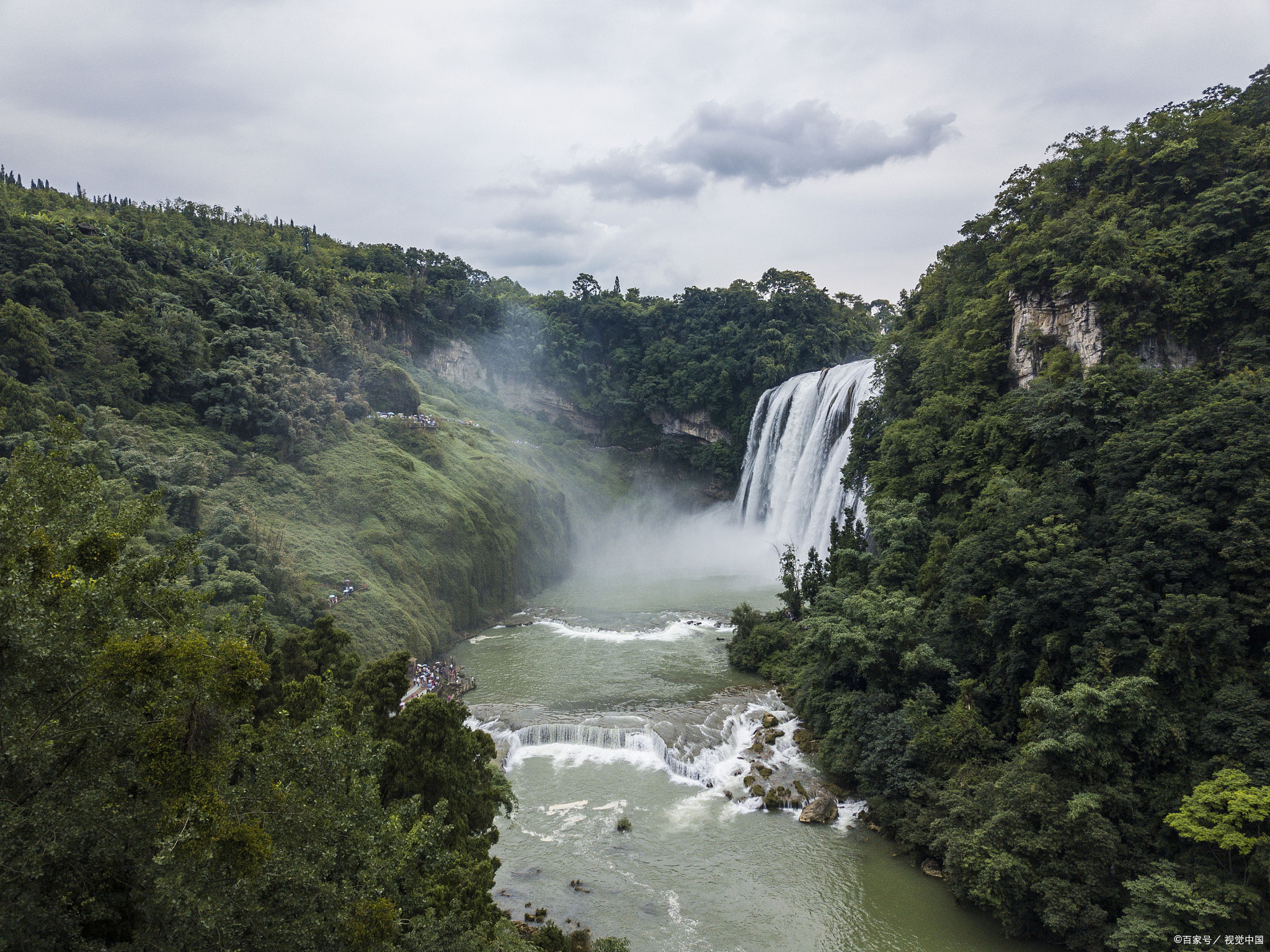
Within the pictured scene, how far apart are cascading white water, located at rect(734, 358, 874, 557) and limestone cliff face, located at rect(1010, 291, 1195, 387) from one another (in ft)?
28.9

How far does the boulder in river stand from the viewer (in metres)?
17.8

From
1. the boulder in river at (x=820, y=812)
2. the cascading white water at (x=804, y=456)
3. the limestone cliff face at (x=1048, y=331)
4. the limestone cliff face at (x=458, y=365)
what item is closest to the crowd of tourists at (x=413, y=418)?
the limestone cliff face at (x=458, y=365)

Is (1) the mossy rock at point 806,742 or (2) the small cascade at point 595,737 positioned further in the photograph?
(2) the small cascade at point 595,737

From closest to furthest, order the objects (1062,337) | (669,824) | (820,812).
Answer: (669,824) → (820,812) → (1062,337)

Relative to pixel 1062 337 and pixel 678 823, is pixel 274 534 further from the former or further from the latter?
pixel 1062 337

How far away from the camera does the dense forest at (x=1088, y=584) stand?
12992mm

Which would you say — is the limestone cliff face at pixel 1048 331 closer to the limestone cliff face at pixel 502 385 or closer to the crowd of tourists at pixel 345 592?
the crowd of tourists at pixel 345 592

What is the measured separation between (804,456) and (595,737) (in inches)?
930

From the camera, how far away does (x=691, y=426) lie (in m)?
62.2

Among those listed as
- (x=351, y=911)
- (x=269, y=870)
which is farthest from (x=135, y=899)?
(x=351, y=911)

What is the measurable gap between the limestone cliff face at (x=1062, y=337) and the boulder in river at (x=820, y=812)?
14635 mm

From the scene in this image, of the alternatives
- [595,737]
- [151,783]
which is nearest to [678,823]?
[595,737]

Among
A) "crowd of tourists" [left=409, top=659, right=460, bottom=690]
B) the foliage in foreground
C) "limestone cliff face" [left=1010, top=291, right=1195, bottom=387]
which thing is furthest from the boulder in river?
"limestone cliff face" [left=1010, top=291, right=1195, bottom=387]

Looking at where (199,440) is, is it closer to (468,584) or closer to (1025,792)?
(468,584)
